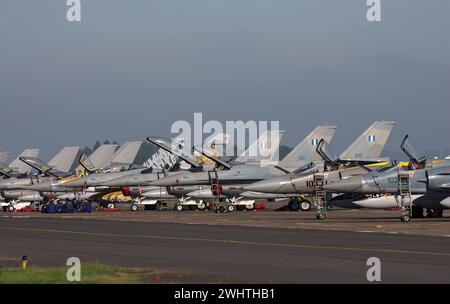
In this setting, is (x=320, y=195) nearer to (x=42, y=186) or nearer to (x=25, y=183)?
(x=42, y=186)

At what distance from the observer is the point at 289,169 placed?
65.3 m

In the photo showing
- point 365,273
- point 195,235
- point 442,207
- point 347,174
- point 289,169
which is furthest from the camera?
point 289,169

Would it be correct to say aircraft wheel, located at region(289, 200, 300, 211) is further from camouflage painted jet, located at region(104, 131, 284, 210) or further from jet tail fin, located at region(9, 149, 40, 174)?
jet tail fin, located at region(9, 149, 40, 174)

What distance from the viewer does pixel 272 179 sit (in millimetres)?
54656

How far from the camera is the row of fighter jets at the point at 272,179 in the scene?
43.9 metres

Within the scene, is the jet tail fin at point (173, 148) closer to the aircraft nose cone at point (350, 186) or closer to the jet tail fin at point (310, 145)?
the jet tail fin at point (310, 145)

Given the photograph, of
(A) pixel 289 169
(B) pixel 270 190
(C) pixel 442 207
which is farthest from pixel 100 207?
(C) pixel 442 207

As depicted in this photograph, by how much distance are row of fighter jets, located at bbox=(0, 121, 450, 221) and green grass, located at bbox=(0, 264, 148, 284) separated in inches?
957

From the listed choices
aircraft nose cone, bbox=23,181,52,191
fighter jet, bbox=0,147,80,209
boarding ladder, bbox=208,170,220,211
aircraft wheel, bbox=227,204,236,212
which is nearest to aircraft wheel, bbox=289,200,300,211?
aircraft wheel, bbox=227,204,236,212

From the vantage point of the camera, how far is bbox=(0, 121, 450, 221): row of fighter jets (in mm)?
43906

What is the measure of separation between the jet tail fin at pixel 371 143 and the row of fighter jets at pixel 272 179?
67 mm

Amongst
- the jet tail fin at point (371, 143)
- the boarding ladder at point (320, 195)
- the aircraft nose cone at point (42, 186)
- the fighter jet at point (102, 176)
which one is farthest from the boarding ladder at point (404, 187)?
the aircraft nose cone at point (42, 186)
